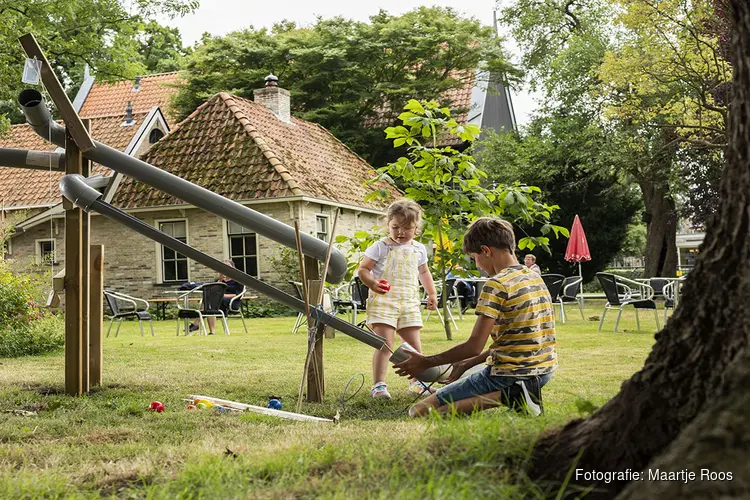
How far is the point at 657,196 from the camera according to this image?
25.7 metres

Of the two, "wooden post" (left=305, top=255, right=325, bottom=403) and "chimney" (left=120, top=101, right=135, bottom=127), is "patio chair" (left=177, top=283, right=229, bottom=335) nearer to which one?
"wooden post" (left=305, top=255, right=325, bottom=403)

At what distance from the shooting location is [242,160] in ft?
71.4

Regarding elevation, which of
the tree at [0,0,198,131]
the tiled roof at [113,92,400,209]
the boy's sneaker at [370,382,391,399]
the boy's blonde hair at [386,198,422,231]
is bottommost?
the boy's sneaker at [370,382,391,399]

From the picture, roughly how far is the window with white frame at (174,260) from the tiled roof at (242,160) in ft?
2.68

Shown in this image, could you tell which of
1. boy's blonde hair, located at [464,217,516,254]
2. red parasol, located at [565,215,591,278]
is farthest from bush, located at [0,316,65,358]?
red parasol, located at [565,215,591,278]

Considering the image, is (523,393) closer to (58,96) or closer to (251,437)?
(251,437)

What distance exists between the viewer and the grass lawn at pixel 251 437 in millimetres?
2773

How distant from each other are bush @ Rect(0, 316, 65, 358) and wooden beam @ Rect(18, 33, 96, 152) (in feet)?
16.6

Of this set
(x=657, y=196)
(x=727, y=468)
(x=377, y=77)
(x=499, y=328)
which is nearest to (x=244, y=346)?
(x=499, y=328)

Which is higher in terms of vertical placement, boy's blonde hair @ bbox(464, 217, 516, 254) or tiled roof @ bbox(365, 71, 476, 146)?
tiled roof @ bbox(365, 71, 476, 146)

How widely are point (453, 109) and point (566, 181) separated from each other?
520 centimetres

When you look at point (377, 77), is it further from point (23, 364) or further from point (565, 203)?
point (23, 364)

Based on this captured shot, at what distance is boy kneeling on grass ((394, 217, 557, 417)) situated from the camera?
434cm

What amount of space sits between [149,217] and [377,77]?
36.0ft
